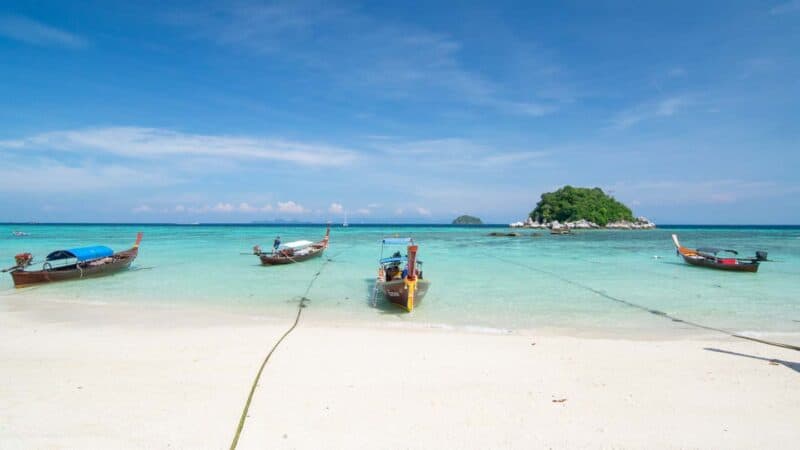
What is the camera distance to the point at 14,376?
6.35 meters

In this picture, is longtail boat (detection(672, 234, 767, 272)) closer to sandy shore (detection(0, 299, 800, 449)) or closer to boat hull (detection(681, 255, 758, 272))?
boat hull (detection(681, 255, 758, 272))

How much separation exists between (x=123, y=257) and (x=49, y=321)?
460 inches

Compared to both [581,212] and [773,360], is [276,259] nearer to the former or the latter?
[773,360]

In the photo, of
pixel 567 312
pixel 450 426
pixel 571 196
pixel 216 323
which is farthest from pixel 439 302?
pixel 571 196

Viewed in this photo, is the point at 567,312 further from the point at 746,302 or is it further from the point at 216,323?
the point at 216,323

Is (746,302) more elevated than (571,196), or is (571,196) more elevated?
(571,196)

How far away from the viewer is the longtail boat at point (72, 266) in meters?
16.5

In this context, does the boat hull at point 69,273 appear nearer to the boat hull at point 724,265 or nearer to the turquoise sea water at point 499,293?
the turquoise sea water at point 499,293

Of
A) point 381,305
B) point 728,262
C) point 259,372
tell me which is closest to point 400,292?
point 381,305

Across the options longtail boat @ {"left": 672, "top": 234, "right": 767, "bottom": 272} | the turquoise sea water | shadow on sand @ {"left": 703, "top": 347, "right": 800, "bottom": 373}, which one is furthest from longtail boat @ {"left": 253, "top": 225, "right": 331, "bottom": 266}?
longtail boat @ {"left": 672, "top": 234, "right": 767, "bottom": 272}

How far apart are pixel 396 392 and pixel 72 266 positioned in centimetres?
1917

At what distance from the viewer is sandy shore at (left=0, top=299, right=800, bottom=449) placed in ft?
15.3

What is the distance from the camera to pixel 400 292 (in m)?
11.9

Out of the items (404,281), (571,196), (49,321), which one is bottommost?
(49,321)
